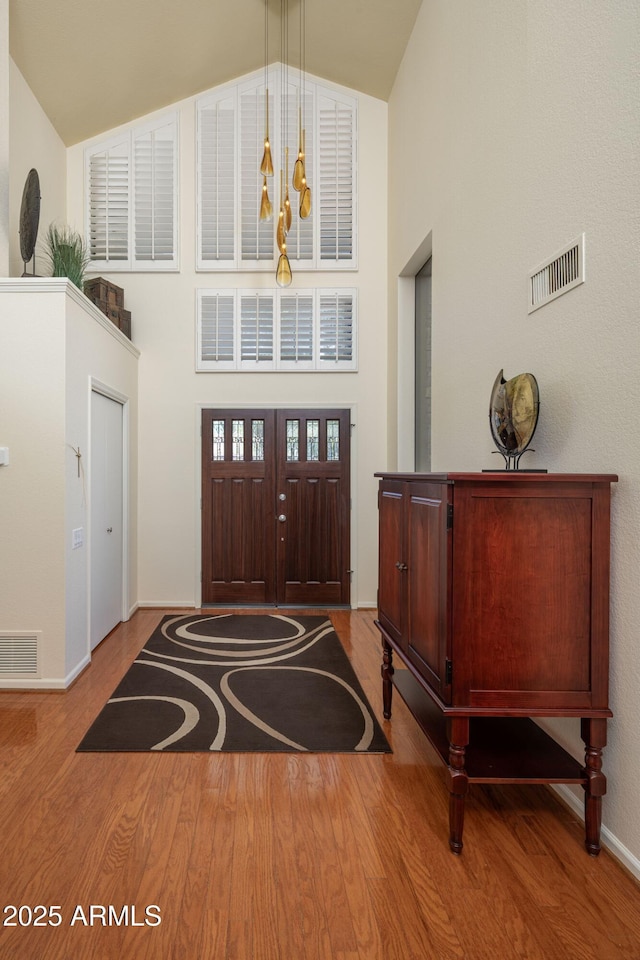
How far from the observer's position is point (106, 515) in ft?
14.8

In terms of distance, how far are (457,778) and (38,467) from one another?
291 cm

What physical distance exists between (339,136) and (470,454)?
13.0ft

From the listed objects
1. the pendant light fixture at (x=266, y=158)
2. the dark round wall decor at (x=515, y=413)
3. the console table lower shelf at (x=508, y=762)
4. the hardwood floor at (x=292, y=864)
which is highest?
the pendant light fixture at (x=266, y=158)

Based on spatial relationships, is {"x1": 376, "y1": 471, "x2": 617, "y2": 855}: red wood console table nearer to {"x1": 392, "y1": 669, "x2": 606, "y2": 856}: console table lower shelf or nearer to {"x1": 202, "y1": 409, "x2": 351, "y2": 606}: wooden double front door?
{"x1": 392, "y1": 669, "x2": 606, "y2": 856}: console table lower shelf

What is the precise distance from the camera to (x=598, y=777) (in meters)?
1.85

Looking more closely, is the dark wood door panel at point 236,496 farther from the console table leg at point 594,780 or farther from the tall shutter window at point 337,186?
the console table leg at point 594,780

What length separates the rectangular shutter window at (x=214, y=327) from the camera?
215 inches

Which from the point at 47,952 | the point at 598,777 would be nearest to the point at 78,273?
the point at 47,952

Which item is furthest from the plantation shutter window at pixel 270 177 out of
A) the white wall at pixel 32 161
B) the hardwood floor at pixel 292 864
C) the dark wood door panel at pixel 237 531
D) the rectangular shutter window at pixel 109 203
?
the hardwood floor at pixel 292 864

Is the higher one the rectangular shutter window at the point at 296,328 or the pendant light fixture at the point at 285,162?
the pendant light fixture at the point at 285,162

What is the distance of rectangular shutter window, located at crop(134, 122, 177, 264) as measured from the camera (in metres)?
5.41

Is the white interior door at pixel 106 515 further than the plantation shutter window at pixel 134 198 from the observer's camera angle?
No

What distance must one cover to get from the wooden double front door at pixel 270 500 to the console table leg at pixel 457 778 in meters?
3.60

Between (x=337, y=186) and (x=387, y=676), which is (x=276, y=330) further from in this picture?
(x=387, y=676)
